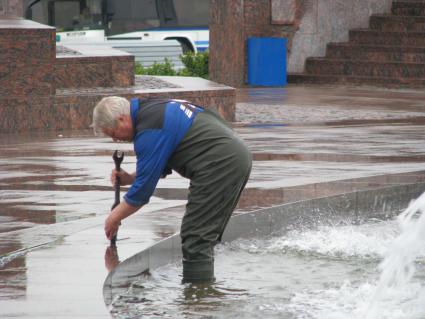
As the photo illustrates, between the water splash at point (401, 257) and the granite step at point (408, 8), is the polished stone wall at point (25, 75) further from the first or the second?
the granite step at point (408, 8)

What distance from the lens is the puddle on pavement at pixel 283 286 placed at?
649cm

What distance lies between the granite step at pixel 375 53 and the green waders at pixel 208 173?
18.1 meters

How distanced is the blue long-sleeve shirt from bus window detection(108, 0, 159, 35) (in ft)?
92.0

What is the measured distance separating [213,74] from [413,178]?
48.5ft

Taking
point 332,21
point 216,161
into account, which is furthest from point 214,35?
point 216,161

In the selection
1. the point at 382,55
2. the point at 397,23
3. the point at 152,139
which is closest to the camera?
the point at 152,139

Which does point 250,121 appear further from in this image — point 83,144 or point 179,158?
point 179,158

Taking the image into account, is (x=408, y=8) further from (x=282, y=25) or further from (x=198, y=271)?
(x=198, y=271)

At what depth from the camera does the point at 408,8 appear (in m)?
25.9

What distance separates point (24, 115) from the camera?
1501cm

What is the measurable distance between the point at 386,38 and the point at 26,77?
11.9 metres

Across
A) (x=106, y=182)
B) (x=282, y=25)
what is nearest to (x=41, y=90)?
(x=106, y=182)

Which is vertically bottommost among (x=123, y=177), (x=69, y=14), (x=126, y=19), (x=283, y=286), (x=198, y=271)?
(x=283, y=286)

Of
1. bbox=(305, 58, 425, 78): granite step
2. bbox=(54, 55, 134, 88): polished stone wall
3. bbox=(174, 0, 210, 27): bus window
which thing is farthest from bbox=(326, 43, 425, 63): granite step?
bbox=(174, 0, 210, 27): bus window
